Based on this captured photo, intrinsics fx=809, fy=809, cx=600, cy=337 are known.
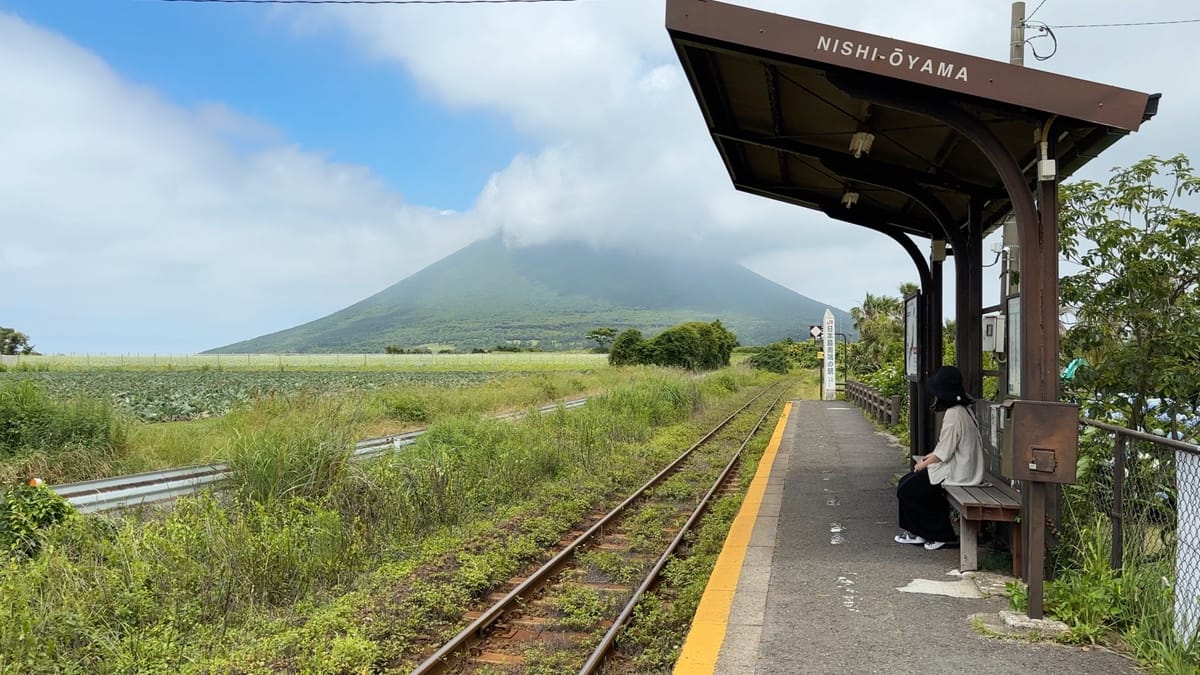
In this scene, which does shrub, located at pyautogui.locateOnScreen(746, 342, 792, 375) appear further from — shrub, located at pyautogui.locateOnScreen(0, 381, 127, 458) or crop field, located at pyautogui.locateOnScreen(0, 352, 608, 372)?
shrub, located at pyautogui.locateOnScreen(0, 381, 127, 458)

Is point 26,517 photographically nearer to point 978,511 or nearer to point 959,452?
point 978,511

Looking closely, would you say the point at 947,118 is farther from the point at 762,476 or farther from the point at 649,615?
the point at 762,476

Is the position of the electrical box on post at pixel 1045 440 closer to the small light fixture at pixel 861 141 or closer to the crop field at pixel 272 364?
the small light fixture at pixel 861 141

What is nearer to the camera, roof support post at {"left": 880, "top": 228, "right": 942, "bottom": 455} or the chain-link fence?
the chain-link fence

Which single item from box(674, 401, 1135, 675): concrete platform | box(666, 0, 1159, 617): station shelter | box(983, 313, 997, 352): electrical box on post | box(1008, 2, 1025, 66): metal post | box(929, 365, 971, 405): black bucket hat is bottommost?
box(674, 401, 1135, 675): concrete platform

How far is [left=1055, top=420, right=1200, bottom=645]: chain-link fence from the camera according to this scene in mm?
3736

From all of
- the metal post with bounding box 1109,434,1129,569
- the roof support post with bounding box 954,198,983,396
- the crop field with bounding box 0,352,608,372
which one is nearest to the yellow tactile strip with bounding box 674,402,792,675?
the metal post with bounding box 1109,434,1129,569

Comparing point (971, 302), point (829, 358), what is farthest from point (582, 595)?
point (829, 358)

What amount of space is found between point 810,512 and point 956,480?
2005mm

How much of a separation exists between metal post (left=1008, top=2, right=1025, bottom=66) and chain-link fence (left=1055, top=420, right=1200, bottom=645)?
4.02 meters

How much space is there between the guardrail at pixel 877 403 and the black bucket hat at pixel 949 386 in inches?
424

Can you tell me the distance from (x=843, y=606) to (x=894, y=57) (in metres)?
3.21

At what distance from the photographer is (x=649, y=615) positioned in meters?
5.16

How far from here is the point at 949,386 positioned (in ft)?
19.3
